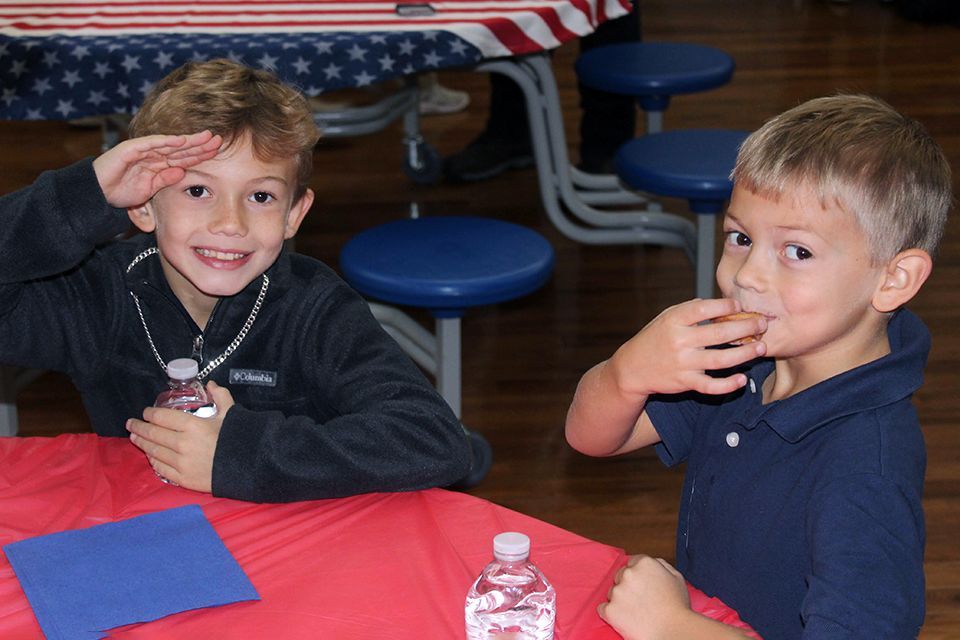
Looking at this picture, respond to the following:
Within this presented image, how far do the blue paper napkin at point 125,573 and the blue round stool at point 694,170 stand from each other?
6.87ft

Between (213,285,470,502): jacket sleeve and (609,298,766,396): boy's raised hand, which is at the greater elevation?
(609,298,766,396): boy's raised hand

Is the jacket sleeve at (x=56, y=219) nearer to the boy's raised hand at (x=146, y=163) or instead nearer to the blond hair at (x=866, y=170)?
the boy's raised hand at (x=146, y=163)

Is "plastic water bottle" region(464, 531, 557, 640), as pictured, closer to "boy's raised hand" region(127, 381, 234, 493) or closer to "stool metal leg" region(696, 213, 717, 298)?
"boy's raised hand" region(127, 381, 234, 493)

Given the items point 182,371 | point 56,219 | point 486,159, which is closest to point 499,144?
point 486,159

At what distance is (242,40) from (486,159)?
7.51 ft

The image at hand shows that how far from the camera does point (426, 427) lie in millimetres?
1503

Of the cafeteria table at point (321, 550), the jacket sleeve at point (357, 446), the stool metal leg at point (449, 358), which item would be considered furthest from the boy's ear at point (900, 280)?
the stool metal leg at point (449, 358)

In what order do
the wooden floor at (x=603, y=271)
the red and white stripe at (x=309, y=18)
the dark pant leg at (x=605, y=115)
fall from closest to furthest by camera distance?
1. the red and white stripe at (x=309, y=18)
2. the wooden floor at (x=603, y=271)
3. the dark pant leg at (x=605, y=115)

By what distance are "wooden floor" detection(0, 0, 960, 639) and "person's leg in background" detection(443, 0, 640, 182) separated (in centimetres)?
8

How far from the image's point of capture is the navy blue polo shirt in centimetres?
117

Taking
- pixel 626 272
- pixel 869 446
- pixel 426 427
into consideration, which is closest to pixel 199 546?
pixel 426 427

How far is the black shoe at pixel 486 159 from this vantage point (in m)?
4.84

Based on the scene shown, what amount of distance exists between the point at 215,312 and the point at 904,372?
88 centimetres

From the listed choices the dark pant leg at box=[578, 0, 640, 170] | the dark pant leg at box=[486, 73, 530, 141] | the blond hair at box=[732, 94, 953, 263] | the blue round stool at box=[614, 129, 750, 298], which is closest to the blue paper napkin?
the blond hair at box=[732, 94, 953, 263]
